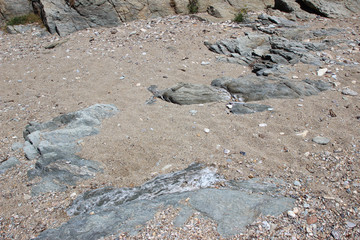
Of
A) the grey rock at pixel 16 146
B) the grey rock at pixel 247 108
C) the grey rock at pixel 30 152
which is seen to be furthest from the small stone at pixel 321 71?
the grey rock at pixel 16 146

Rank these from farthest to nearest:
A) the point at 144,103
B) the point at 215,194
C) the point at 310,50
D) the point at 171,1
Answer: the point at 171,1, the point at 310,50, the point at 144,103, the point at 215,194

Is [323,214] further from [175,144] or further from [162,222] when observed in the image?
[175,144]

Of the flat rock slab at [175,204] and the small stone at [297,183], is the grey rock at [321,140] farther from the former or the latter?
the flat rock slab at [175,204]

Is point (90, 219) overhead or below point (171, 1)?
below

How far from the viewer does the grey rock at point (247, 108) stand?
438cm

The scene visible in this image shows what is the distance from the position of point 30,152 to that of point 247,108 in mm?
3077

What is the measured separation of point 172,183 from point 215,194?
486 mm

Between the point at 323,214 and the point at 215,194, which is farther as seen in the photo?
the point at 215,194

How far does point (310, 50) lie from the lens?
6531mm

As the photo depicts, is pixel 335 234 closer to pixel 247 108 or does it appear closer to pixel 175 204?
pixel 175 204

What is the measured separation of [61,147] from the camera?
354cm

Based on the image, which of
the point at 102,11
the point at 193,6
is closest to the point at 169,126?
the point at 102,11

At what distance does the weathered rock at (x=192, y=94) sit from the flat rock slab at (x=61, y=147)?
3.20 ft

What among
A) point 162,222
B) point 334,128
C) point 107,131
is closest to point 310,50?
point 334,128
